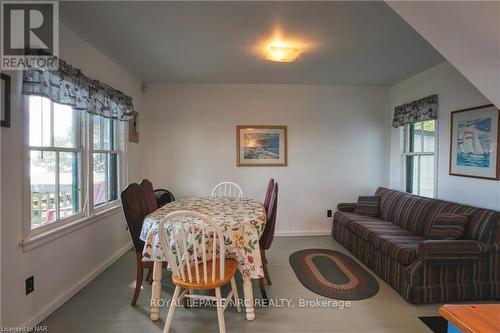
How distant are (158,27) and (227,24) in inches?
24.6

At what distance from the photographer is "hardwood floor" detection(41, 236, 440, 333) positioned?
2092mm

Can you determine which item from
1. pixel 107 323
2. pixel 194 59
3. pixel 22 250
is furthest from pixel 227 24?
pixel 107 323

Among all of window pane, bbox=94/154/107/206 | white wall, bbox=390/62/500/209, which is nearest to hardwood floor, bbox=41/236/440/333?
window pane, bbox=94/154/107/206

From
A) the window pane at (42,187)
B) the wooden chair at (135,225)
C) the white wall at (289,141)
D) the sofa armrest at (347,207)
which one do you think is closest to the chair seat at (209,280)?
the wooden chair at (135,225)

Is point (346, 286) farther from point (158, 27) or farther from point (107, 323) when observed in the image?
point (158, 27)

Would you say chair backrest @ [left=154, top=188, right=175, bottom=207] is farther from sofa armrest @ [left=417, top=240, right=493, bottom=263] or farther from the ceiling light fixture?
sofa armrest @ [left=417, top=240, right=493, bottom=263]

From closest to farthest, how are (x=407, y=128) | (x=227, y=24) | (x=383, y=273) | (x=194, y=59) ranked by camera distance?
(x=227, y=24), (x=383, y=273), (x=194, y=59), (x=407, y=128)

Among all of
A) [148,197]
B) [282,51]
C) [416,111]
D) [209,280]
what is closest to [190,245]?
[209,280]

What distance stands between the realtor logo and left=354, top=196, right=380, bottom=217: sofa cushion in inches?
156

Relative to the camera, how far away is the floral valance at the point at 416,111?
3.53 metres

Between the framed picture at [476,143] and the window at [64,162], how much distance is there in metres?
4.04

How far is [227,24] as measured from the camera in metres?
2.46

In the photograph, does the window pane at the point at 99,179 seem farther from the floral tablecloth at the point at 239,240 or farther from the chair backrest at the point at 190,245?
the chair backrest at the point at 190,245

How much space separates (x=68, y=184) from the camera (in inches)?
103
